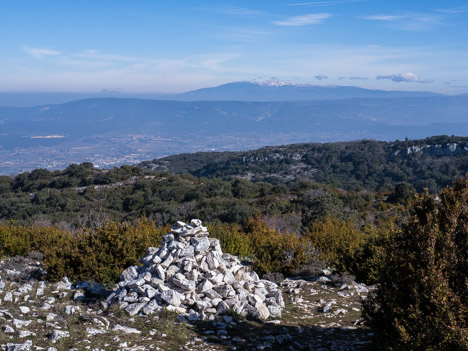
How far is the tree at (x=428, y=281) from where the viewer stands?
497 centimetres

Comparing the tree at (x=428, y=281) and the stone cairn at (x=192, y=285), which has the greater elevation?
the tree at (x=428, y=281)

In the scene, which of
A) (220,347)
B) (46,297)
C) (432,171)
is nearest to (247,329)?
(220,347)

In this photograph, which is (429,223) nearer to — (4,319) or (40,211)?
(4,319)

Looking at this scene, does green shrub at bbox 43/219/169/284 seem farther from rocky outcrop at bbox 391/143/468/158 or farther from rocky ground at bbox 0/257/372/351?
rocky outcrop at bbox 391/143/468/158

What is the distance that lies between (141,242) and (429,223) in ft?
24.6

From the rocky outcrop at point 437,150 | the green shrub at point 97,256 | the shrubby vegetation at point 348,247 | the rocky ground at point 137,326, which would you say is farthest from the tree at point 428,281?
the rocky outcrop at point 437,150

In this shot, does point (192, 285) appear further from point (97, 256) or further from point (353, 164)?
point (353, 164)

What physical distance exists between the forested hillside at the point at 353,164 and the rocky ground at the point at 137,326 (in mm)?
42769

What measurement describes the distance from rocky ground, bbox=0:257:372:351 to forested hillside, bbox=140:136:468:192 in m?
42.8

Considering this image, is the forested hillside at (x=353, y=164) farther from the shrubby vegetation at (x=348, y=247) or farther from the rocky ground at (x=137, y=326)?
the rocky ground at (x=137, y=326)

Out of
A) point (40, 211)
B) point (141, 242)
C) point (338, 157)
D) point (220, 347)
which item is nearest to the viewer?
point (220, 347)

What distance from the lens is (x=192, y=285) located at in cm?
815

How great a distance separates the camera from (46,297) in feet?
27.1

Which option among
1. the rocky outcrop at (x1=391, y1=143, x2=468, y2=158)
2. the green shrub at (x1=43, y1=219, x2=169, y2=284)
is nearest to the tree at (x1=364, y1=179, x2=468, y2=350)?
the green shrub at (x1=43, y1=219, x2=169, y2=284)
